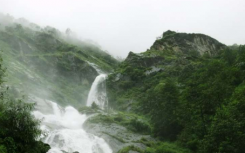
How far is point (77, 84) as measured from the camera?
354 ft

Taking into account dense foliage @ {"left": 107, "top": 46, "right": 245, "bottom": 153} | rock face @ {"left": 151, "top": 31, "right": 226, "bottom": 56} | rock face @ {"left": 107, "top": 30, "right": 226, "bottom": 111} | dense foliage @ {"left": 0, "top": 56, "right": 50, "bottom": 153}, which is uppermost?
rock face @ {"left": 151, "top": 31, "right": 226, "bottom": 56}

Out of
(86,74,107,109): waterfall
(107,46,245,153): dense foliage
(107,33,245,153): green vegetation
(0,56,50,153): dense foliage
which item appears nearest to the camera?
(0,56,50,153): dense foliage

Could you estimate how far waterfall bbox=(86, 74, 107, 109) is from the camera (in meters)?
86.3

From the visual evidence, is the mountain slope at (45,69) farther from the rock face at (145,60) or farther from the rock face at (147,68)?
the rock face at (145,60)

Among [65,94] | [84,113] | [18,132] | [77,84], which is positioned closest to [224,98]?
[18,132]

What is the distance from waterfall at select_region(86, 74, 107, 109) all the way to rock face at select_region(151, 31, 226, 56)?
35.9 m

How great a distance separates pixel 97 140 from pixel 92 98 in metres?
47.5

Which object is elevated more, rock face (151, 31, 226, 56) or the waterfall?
rock face (151, 31, 226, 56)

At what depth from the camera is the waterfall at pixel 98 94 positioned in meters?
86.3

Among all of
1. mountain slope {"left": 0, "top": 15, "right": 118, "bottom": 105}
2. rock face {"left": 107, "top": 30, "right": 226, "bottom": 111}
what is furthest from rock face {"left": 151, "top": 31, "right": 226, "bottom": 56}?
mountain slope {"left": 0, "top": 15, "right": 118, "bottom": 105}

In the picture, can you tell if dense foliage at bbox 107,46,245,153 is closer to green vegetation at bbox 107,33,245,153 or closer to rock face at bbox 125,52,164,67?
green vegetation at bbox 107,33,245,153

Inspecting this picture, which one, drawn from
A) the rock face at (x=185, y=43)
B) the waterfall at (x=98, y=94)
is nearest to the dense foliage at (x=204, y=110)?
the waterfall at (x=98, y=94)

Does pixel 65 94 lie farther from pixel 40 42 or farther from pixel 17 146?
pixel 17 146

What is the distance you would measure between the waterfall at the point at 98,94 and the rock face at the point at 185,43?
35.9 m
